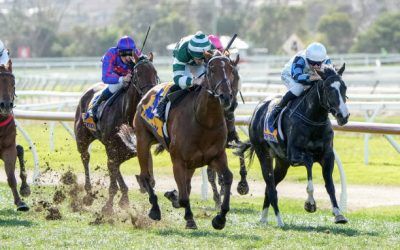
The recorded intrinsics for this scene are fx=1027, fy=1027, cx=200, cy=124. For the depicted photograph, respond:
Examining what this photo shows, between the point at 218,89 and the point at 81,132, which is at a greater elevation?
the point at 218,89

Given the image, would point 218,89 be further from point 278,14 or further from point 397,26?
point 278,14

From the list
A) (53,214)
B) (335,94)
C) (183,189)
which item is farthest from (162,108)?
(335,94)

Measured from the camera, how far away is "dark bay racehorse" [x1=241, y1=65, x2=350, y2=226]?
8.77 m

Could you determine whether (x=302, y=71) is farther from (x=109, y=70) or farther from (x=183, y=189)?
(x=109, y=70)

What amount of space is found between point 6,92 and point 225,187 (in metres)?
2.36

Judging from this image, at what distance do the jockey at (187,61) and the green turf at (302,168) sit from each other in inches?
136

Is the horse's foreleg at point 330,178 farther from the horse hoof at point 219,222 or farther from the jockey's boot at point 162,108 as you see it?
the jockey's boot at point 162,108

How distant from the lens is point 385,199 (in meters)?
12.3

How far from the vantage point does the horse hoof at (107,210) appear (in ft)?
32.5

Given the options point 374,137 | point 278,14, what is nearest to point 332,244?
point 374,137

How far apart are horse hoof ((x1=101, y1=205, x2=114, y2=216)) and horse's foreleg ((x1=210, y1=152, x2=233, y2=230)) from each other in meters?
1.49

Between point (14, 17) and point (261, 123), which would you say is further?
point (14, 17)

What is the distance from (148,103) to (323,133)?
5.68 ft

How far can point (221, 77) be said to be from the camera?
8.30 m
